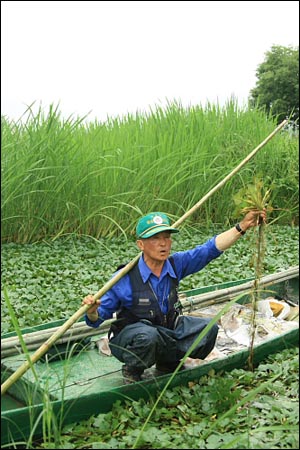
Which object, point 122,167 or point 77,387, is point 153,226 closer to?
point 77,387

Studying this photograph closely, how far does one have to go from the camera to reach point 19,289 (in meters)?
4.92

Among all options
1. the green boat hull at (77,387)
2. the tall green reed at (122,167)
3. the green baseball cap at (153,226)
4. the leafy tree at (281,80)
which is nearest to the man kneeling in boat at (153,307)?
the green baseball cap at (153,226)

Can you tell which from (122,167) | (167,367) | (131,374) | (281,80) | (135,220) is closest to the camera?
(131,374)

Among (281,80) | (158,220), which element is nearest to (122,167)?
(158,220)

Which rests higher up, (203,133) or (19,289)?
(203,133)

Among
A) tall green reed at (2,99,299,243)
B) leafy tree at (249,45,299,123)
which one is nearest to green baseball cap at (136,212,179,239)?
tall green reed at (2,99,299,243)

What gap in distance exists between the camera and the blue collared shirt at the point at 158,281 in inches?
117

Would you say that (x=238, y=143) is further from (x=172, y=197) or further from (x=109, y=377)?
(x=109, y=377)

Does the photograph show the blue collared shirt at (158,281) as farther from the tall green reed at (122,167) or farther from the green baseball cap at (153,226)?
the tall green reed at (122,167)

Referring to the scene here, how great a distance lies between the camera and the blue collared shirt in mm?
2982

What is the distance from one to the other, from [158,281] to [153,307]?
0.12 m

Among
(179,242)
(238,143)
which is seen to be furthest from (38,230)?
(238,143)

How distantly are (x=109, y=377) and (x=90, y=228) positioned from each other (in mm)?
3940

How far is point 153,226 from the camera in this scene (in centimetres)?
299
